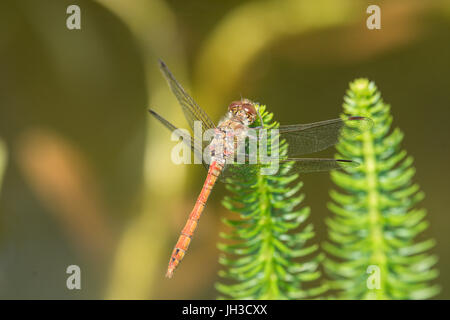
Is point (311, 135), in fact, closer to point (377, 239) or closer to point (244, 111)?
point (244, 111)

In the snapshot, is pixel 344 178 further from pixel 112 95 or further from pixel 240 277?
pixel 112 95

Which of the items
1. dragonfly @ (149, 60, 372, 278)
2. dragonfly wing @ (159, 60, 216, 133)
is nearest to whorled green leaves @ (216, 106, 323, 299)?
dragonfly @ (149, 60, 372, 278)

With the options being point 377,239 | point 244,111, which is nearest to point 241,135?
point 244,111

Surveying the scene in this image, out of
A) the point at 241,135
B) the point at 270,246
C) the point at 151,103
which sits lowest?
the point at 270,246

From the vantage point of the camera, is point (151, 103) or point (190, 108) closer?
point (190, 108)

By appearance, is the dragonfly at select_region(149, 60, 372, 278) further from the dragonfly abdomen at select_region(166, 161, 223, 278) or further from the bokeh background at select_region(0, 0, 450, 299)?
the bokeh background at select_region(0, 0, 450, 299)

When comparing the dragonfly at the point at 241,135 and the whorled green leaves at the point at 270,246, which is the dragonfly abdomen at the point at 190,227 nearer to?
the dragonfly at the point at 241,135

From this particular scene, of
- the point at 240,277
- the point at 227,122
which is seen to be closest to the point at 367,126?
the point at 240,277
